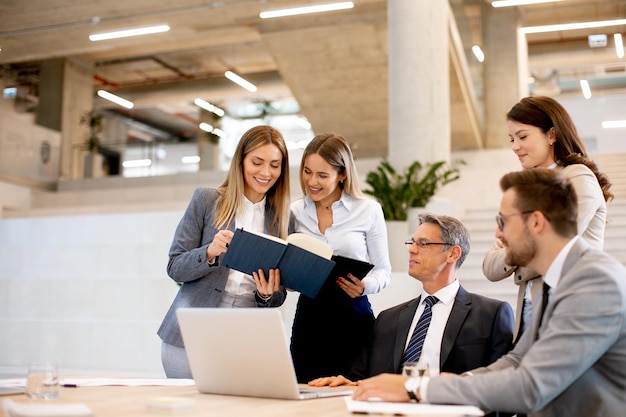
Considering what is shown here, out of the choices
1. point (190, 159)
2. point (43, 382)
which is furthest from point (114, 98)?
point (43, 382)

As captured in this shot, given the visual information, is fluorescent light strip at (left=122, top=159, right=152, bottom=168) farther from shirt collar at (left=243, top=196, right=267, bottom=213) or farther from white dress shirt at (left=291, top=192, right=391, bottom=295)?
shirt collar at (left=243, top=196, right=267, bottom=213)

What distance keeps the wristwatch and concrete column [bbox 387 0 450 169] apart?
711cm

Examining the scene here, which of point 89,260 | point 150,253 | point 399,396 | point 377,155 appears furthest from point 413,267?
point 377,155

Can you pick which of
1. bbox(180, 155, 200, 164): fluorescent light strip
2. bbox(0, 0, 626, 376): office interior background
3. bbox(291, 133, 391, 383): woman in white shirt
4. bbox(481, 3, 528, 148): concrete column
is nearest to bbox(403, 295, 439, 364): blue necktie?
bbox(291, 133, 391, 383): woman in white shirt

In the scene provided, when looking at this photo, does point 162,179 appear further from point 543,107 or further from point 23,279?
point 543,107

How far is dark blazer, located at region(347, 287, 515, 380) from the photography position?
2.53 metres

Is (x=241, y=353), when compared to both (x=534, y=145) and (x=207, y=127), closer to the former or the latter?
(x=534, y=145)

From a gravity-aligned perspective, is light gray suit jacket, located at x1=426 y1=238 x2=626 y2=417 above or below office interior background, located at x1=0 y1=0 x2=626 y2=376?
below

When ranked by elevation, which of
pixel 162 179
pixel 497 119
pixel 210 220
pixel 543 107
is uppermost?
pixel 497 119

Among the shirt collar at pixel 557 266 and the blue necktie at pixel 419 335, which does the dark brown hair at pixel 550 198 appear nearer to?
the shirt collar at pixel 557 266

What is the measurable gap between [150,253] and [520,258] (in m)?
6.16

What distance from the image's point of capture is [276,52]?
14820mm

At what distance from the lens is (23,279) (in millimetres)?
7844

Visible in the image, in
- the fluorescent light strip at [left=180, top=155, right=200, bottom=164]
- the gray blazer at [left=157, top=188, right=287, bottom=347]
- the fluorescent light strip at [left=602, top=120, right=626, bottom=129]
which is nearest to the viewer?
the gray blazer at [left=157, top=188, right=287, bottom=347]
